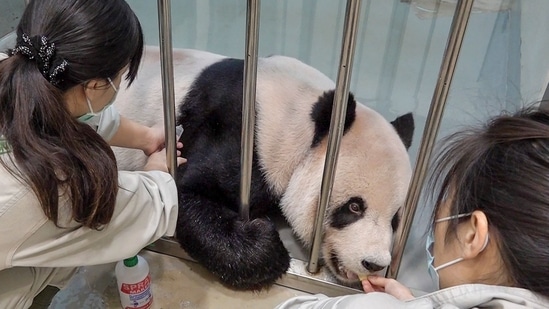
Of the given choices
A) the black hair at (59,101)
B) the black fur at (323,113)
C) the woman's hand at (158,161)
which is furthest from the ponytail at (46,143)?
the black fur at (323,113)

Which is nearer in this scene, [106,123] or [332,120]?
[332,120]

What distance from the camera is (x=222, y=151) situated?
105 centimetres

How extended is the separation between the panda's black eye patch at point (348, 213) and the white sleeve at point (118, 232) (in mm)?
304

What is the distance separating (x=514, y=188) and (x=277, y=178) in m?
0.53

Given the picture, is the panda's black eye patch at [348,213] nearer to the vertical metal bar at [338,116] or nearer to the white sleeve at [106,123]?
the vertical metal bar at [338,116]

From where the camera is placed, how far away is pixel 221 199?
41.9 inches

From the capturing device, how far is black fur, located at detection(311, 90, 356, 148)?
3.32 ft

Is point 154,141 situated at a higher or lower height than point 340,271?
higher

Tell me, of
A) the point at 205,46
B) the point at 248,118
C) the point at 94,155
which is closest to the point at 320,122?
the point at 248,118

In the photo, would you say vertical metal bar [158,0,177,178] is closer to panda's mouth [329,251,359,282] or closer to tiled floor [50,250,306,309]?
tiled floor [50,250,306,309]

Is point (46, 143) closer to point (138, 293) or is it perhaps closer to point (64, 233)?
point (64, 233)

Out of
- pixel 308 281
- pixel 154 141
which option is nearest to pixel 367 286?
pixel 308 281

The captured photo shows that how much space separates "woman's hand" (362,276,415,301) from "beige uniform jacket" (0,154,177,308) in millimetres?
356

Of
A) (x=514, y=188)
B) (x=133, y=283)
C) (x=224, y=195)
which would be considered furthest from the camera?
(x=224, y=195)
